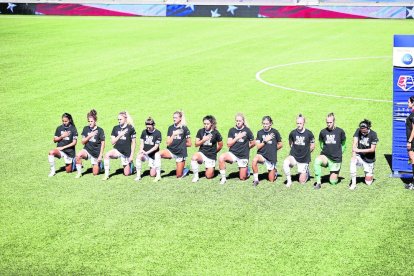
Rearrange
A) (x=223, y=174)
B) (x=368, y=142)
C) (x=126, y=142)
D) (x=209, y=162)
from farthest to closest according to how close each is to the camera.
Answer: (x=126, y=142)
(x=209, y=162)
(x=223, y=174)
(x=368, y=142)

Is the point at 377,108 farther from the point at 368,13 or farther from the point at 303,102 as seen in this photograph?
the point at 368,13

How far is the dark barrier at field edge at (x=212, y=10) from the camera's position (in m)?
58.9

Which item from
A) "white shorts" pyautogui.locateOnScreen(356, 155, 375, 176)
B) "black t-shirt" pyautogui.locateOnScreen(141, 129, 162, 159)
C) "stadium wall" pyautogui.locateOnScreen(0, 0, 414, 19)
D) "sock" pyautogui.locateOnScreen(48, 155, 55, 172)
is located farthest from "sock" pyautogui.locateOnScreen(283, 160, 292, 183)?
"stadium wall" pyautogui.locateOnScreen(0, 0, 414, 19)

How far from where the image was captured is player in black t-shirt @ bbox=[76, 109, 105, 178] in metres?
18.0

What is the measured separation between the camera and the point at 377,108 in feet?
83.7

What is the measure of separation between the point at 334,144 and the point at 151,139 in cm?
484

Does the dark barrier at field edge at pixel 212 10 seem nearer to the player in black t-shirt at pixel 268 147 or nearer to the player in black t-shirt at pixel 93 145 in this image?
the player in black t-shirt at pixel 268 147

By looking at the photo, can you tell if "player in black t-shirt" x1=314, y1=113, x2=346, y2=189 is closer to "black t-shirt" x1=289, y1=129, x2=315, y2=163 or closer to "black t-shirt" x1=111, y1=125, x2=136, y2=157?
"black t-shirt" x1=289, y1=129, x2=315, y2=163

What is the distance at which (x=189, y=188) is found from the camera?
55.4 feet

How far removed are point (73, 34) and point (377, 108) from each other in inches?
1165

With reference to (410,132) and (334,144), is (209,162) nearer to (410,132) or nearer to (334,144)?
(334,144)

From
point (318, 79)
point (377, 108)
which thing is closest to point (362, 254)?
point (377, 108)

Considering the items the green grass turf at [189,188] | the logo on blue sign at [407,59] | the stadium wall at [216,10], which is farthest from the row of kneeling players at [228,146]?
the stadium wall at [216,10]

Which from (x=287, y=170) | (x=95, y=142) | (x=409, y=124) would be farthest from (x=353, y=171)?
(x=95, y=142)
